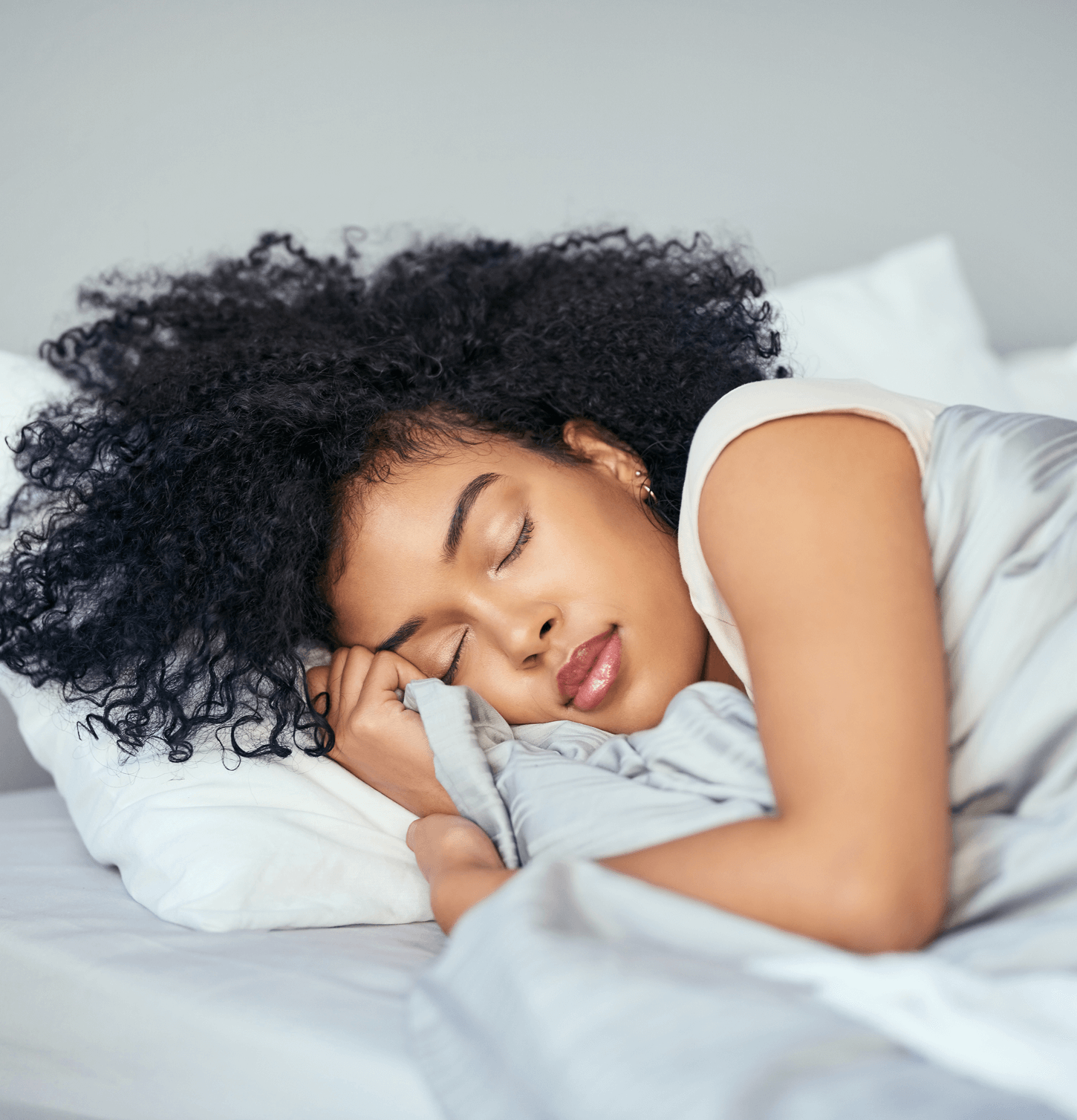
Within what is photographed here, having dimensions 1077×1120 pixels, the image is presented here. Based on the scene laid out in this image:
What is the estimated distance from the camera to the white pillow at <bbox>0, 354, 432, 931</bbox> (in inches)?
37.1

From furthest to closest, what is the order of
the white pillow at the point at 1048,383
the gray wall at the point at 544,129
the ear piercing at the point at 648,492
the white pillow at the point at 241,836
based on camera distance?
the white pillow at the point at 1048,383, the gray wall at the point at 544,129, the ear piercing at the point at 648,492, the white pillow at the point at 241,836

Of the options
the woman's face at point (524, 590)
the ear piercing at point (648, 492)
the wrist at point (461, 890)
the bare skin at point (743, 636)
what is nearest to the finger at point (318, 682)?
the bare skin at point (743, 636)

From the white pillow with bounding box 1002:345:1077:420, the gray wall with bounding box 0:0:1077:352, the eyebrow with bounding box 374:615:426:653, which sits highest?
the gray wall with bounding box 0:0:1077:352

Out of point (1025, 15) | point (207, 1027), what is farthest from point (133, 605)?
point (1025, 15)

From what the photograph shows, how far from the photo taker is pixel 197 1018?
0.79 meters

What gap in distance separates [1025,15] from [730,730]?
6.38 feet

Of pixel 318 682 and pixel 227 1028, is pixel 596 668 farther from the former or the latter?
pixel 227 1028

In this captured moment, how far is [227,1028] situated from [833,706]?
0.55m

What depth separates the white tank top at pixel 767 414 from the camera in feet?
2.72

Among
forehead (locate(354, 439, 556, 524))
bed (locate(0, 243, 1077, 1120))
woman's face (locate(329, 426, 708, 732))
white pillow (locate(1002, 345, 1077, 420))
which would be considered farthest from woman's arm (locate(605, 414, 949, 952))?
white pillow (locate(1002, 345, 1077, 420))

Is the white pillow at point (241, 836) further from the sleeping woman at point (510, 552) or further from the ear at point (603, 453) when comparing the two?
the ear at point (603, 453)

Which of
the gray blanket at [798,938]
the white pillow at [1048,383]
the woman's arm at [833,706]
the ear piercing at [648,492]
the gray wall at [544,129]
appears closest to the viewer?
the gray blanket at [798,938]

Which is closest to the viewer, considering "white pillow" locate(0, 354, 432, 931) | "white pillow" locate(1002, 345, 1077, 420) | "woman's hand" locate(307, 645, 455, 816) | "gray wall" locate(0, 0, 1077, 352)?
"white pillow" locate(0, 354, 432, 931)

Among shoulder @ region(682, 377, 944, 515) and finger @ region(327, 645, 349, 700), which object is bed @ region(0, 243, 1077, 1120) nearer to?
finger @ region(327, 645, 349, 700)
